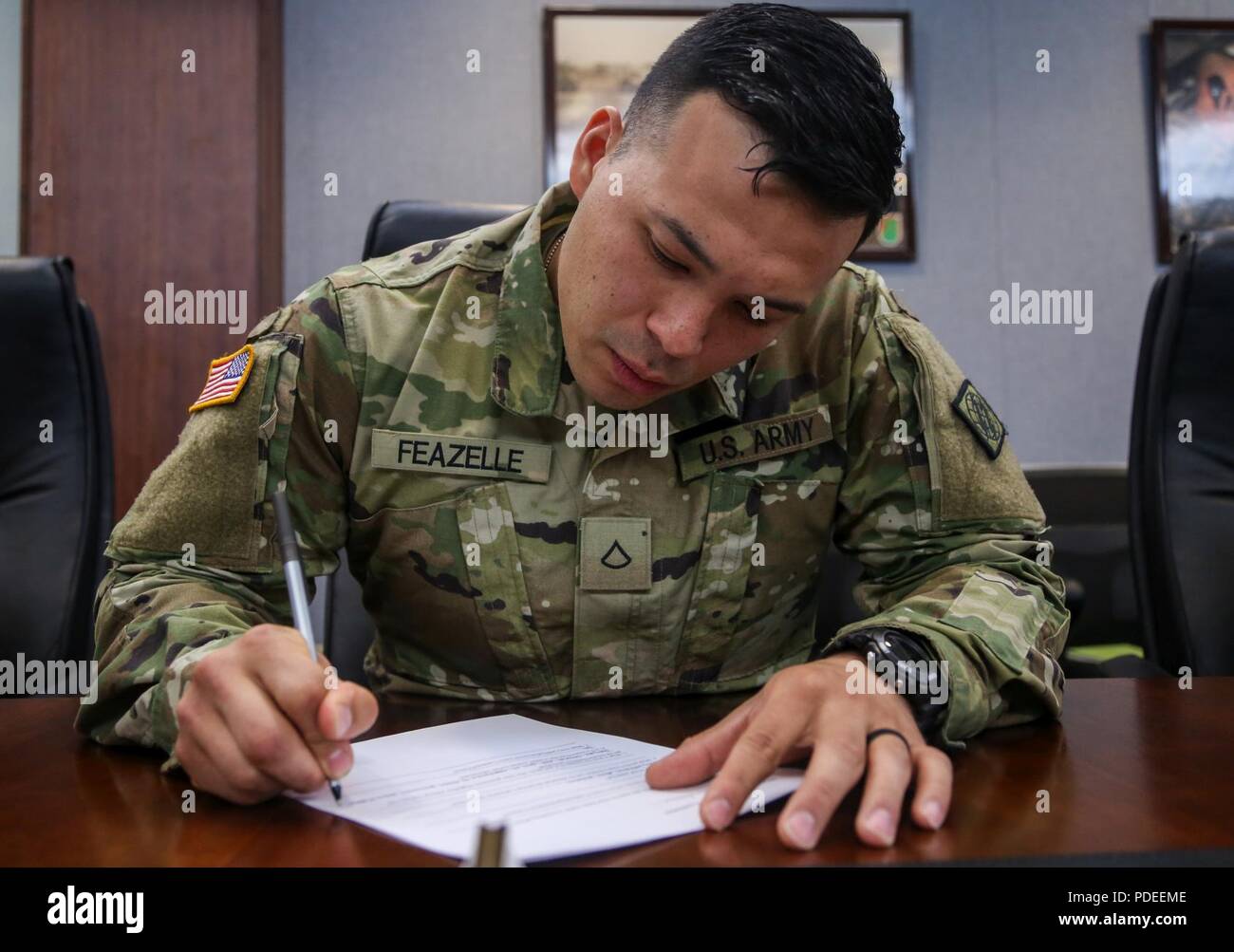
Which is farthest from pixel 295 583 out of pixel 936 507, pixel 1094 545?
pixel 1094 545

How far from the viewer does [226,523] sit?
31.6 inches

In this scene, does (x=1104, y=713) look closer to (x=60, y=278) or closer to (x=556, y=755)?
(x=556, y=755)

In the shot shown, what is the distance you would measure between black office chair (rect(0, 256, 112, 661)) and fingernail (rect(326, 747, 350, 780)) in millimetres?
665

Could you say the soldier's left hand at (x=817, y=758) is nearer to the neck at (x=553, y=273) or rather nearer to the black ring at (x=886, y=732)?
the black ring at (x=886, y=732)

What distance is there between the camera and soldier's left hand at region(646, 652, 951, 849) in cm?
49

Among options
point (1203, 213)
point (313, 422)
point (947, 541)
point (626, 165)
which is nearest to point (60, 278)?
point (313, 422)

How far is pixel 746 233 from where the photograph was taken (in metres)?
0.70

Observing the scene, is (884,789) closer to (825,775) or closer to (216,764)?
(825,775)

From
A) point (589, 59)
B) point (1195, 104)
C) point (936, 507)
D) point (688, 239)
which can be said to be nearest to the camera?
point (688, 239)

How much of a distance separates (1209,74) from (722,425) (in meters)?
2.23

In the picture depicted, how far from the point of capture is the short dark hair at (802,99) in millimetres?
698

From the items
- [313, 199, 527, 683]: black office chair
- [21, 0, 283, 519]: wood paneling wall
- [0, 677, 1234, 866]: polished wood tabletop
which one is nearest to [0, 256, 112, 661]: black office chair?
[313, 199, 527, 683]: black office chair

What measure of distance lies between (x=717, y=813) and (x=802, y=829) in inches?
1.7

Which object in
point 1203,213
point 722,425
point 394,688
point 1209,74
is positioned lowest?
point 394,688
